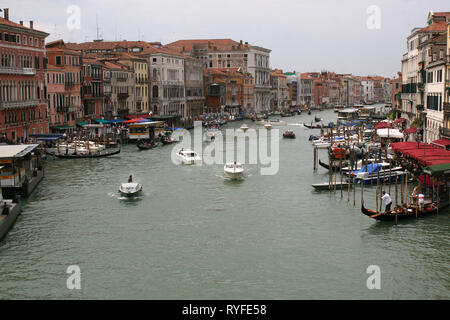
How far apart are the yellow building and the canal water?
27.5 meters

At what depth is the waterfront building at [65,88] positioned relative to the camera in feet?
109

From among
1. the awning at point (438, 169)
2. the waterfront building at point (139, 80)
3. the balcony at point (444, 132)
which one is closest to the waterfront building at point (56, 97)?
the waterfront building at point (139, 80)

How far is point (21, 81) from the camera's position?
28.5m

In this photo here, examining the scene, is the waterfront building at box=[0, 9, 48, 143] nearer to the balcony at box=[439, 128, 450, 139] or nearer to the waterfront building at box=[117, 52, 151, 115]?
the waterfront building at box=[117, 52, 151, 115]

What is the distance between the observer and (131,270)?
1100cm

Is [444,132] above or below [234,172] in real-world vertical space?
above

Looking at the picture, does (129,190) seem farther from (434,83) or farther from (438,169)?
(434,83)

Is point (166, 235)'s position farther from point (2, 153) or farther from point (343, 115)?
point (343, 115)

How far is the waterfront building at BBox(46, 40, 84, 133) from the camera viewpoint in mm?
33188

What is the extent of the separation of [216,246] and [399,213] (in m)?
4.77

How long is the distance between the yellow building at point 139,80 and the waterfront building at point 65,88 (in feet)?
30.0

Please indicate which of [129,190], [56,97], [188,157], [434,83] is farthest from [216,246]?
[56,97]

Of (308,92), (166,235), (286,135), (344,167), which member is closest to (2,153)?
(166,235)
